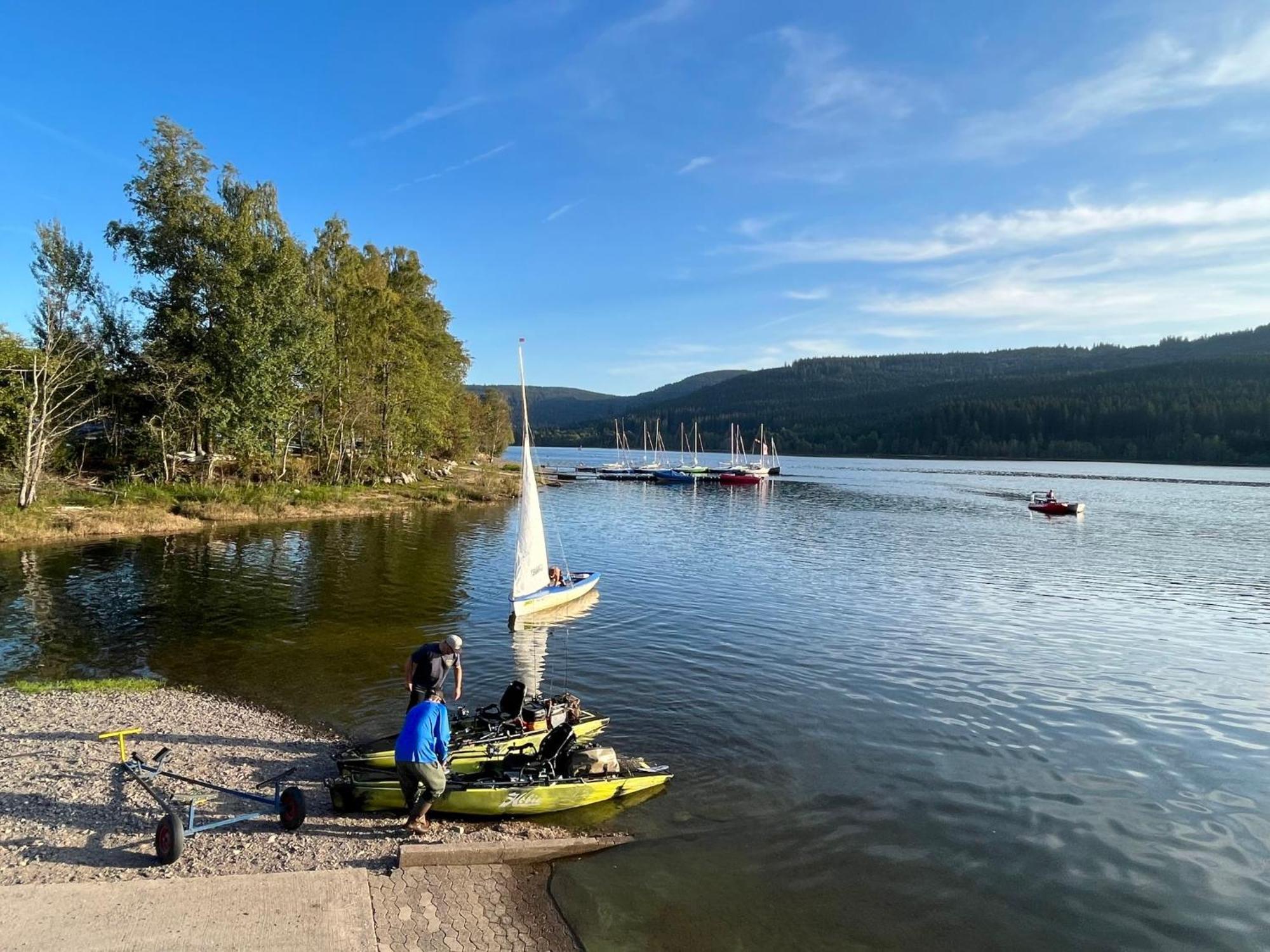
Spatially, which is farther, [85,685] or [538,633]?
[538,633]

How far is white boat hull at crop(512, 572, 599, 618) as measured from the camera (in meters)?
26.0

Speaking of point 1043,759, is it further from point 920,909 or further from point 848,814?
point 920,909

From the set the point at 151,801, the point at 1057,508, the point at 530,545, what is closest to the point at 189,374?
the point at 530,545

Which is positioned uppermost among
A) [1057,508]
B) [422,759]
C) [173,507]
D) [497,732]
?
[173,507]

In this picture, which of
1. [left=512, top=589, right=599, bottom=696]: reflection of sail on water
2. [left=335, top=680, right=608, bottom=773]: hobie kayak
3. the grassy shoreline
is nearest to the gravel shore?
[left=335, top=680, right=608, bottom=773]: hobie kayak

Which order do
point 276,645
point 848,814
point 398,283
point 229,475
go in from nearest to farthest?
point 848,814 < point 276,645 < point 229,475 < point 398,283

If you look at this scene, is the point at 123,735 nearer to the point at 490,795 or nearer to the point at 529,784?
the point at 490,795

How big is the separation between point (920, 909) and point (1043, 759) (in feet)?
23.4

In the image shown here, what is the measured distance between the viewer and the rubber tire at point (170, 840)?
9039 mm

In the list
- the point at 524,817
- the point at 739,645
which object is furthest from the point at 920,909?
the point at 739,645

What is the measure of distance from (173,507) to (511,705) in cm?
4136

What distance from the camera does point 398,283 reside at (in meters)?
74.9

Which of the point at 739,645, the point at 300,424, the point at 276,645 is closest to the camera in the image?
the point at 276,645

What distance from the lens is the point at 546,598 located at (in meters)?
26.8
